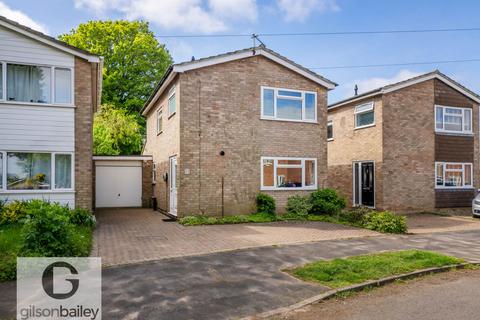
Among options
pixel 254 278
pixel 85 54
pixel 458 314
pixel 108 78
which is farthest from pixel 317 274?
pixel 108 78

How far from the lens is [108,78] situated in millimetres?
30984

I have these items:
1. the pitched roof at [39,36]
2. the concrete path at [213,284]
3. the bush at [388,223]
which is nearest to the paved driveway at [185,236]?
the bush at [388,223]

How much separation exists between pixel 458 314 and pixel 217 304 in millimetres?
3152

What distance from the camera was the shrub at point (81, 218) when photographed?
38.4 ft

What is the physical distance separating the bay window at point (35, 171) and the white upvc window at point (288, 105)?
7512 mm

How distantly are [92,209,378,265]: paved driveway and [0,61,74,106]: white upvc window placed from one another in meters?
4.57

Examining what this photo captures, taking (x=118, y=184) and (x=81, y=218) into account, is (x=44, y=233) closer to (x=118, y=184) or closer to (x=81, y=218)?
(x=81, y=218)

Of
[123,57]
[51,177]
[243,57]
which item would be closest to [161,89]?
[243,57]

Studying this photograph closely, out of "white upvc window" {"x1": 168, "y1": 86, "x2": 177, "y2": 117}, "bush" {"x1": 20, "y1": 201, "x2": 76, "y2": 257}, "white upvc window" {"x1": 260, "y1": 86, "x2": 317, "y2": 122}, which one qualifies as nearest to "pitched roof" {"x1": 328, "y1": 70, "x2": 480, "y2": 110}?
"white upvc window" {"x1": 260, "y1": 86, "x2": 317, "y2": 122}

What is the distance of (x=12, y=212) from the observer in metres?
11.2

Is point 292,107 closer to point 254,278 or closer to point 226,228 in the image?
point 226,228

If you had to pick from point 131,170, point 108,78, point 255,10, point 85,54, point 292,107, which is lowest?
point 131,170

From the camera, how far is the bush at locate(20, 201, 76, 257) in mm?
6812

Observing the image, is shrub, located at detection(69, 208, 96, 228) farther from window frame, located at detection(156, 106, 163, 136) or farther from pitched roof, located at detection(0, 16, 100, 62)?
window frame, located at detection(156, 106, 163, 136)
